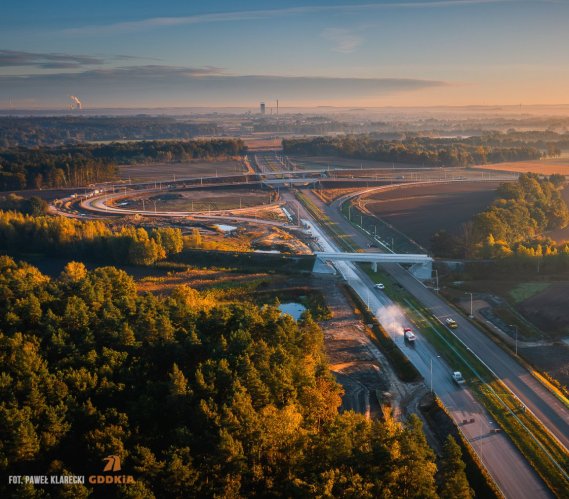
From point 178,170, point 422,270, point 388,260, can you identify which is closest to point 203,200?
point 178,170

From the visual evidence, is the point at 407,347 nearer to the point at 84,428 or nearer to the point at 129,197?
the point at 84,428

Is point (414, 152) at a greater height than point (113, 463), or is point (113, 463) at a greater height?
point (414, 152)

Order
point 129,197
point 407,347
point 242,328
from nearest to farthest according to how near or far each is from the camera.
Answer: point 242,328 → point 407,347 → point 129,197

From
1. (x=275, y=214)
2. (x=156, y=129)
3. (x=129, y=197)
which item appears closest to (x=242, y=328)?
(x=275, y=214)

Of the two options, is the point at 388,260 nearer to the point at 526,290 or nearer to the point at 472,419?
the point at 526,290

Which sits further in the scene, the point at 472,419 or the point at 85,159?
the point at 85,159

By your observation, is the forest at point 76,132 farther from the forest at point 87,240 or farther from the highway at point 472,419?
the highway at point 472,419

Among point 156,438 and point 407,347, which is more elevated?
point 156,438
